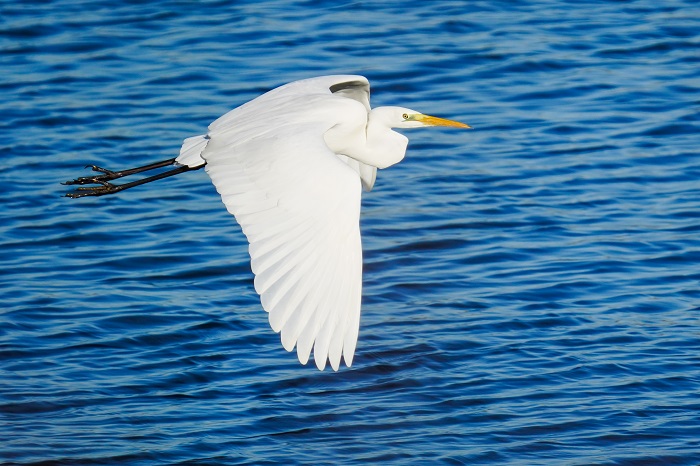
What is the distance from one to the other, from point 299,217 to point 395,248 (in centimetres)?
355

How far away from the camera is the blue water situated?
631 centimetres

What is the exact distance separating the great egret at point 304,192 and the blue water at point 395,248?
1.31 meters

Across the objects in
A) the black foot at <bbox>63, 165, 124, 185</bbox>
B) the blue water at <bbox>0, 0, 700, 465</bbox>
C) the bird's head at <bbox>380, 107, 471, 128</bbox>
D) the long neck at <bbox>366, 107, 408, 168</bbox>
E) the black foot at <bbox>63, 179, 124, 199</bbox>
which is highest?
the bird's head at <bbox>380, 107, 471, 128</bbox>

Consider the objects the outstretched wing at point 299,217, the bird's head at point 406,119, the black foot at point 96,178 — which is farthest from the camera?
the black foot at point 96,178

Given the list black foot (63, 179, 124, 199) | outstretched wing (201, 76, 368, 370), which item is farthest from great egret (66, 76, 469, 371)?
black foot (63, 179, 124, 199)

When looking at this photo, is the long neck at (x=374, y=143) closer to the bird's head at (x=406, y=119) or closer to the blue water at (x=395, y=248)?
the bird's head at (x=406, y=119)

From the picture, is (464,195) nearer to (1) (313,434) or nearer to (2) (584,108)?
(2) (584,108)

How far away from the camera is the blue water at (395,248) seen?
631 centimetres

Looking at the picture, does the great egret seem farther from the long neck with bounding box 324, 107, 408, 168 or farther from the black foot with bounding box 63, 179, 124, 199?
the black foot with bounding box 63, 179, 124, 199

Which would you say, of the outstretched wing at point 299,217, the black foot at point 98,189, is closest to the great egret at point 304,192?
the outstretched wing at point 299,217

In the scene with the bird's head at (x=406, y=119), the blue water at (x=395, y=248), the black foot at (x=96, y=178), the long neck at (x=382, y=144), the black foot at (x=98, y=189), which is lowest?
the blue water at (x=395, y=248)

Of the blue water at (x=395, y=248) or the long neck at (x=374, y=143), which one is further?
the blue water at (x=395, y=248)

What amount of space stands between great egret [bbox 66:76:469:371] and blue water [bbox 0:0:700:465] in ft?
4.30

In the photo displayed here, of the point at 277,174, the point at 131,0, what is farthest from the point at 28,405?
the point at 131,0
